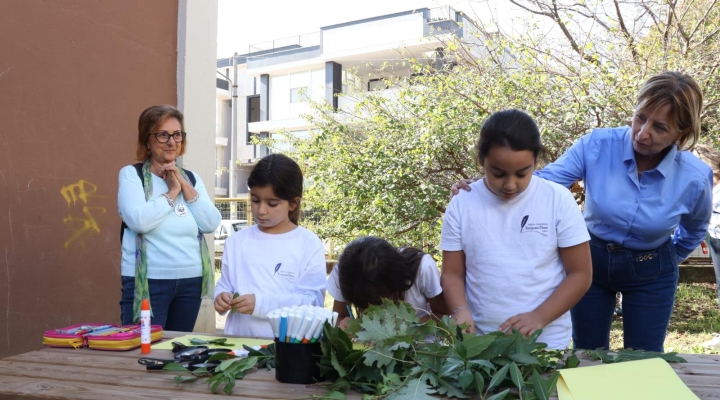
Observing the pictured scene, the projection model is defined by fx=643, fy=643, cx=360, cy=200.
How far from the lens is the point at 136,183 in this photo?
9.63 ft

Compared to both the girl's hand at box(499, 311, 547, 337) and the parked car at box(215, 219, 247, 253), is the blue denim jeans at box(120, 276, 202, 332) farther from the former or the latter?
the parked car at box(215, 219, 247, 253)

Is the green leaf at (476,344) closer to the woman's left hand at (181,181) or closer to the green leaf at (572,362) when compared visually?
the green leaf at (572,362)

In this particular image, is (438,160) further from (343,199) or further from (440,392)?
(440,392)

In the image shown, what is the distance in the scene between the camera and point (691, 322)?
22.3ft

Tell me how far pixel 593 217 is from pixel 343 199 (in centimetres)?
460

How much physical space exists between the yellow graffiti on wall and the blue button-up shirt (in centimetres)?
294

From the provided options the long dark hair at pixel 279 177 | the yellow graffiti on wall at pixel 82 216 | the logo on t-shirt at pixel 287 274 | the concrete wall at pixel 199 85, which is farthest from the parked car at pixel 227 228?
the logo on t-shirt at pixel 287 274

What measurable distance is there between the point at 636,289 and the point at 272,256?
1466 millimetres

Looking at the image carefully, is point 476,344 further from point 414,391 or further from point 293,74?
point 293,74

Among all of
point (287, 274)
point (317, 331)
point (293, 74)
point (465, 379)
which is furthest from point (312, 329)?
point (293, 74)

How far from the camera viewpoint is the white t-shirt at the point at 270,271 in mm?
2588

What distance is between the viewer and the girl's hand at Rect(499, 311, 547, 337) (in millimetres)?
1939

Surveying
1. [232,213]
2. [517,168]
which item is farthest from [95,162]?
[232,213]

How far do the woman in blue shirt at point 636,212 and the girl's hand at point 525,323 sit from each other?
27.3 inches
